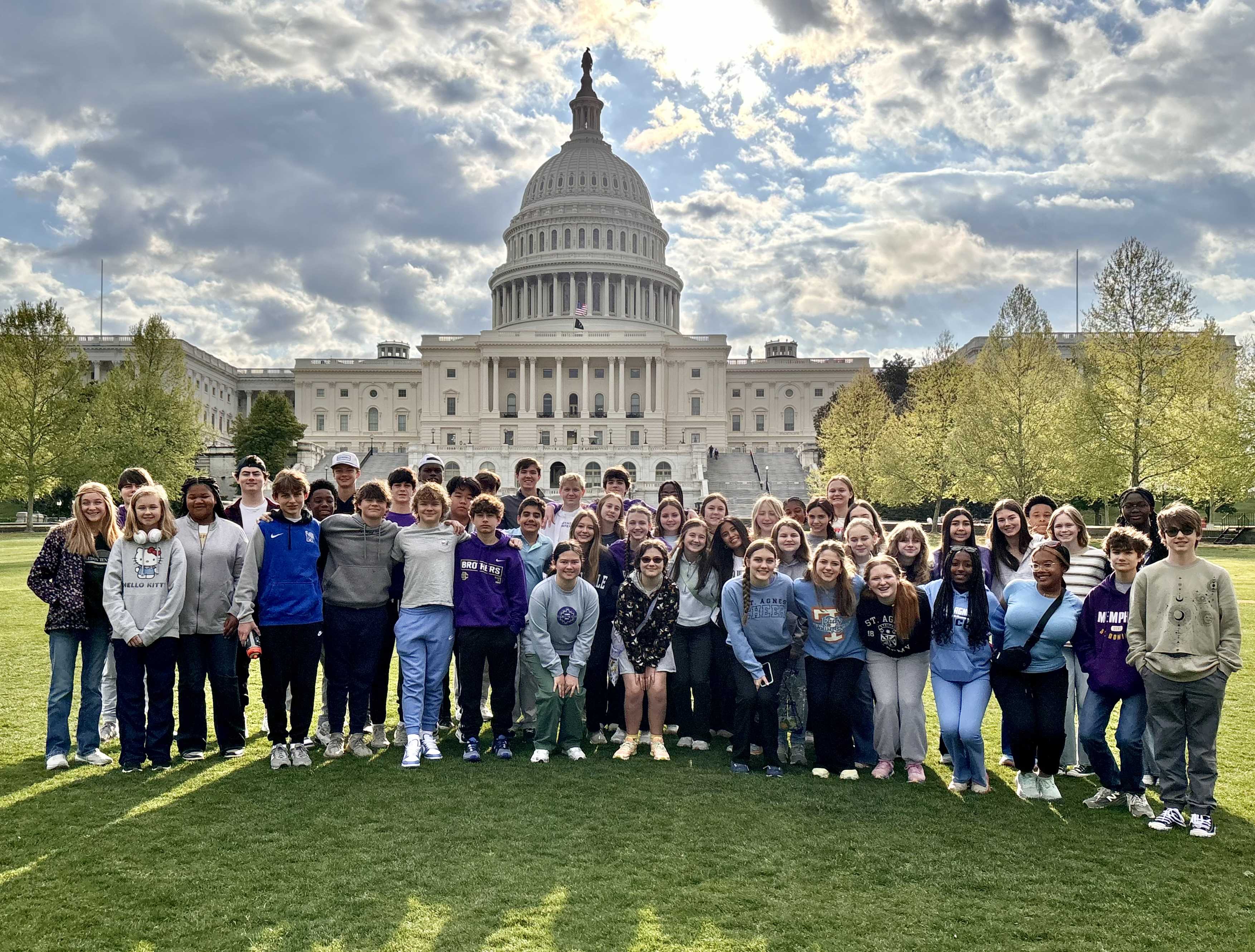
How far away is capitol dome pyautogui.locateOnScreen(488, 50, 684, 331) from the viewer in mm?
101875

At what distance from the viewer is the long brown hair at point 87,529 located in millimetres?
8477

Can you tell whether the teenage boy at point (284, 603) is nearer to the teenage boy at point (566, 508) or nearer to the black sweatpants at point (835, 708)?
the teenage boy at point (566, 508)

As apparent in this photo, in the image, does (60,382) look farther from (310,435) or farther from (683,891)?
(310,435)

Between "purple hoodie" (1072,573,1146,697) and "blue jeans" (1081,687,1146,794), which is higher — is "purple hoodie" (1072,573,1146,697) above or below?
above

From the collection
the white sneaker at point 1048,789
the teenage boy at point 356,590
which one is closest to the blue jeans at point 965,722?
the white sneaker at point 1048,789

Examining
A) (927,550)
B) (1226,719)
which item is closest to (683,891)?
(927,550)

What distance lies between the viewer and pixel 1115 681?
7629 mm

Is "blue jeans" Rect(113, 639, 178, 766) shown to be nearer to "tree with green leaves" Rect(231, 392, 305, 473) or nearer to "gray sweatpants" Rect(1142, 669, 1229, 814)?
"gray sweatpants" Rect(1142, 669, 1229, 814)

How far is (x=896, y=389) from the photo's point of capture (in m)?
71.8

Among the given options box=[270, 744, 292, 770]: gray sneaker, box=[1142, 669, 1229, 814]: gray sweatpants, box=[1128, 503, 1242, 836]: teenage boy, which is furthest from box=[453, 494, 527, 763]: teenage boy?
box=[1142, 669, 1229, 814]: gray sweatpants

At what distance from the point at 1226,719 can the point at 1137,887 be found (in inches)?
209

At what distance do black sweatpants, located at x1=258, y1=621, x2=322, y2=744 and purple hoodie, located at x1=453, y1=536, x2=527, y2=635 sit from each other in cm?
129

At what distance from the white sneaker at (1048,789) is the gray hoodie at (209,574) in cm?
689

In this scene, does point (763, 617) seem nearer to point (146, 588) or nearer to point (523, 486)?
point (523, 486)
